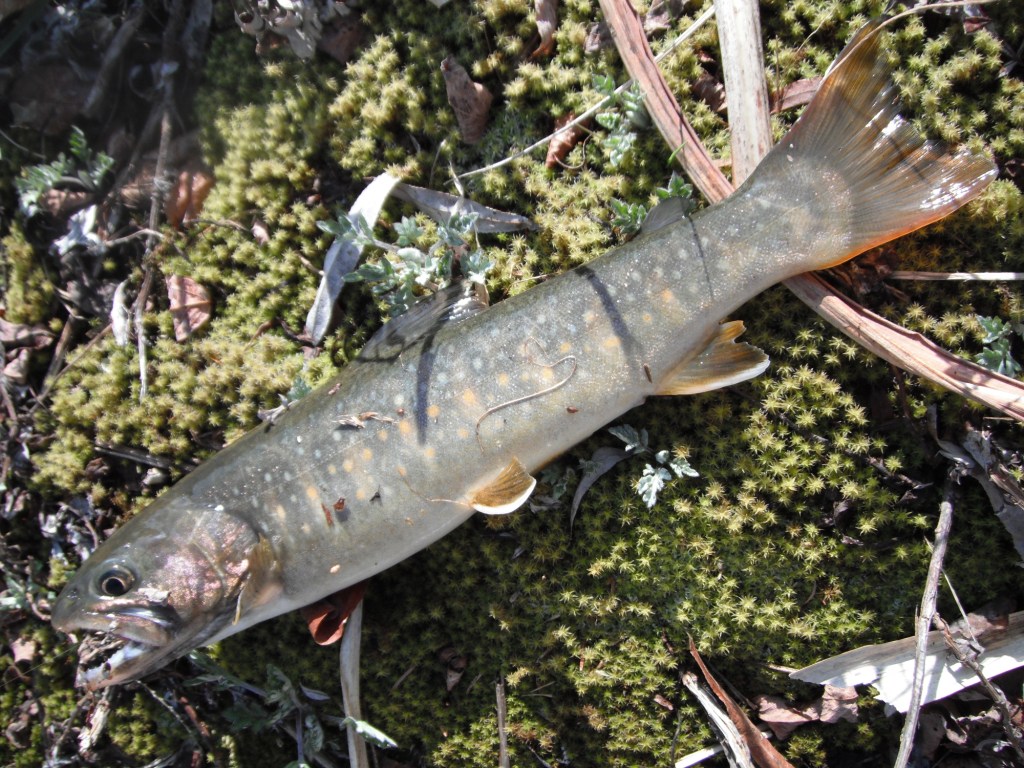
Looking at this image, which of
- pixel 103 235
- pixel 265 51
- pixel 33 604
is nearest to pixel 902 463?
pixel 265 51

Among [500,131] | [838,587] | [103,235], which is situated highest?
[103,235]

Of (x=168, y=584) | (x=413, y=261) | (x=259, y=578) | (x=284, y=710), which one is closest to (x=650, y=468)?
(x=413, y=261)

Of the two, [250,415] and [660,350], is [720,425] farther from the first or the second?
[250,415]

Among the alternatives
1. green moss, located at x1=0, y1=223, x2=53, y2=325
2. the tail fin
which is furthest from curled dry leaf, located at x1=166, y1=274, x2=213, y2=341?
the tail fin

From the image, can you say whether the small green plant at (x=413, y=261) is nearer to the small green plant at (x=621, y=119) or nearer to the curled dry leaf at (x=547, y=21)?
the small green plant at (x=621, y=119)

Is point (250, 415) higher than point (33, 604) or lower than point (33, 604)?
higher

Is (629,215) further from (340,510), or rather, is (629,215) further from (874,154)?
(340,510)

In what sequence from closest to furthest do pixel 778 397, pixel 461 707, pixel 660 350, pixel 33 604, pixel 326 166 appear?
1. pixel 660 350
2. pixel 778 397
3. pixel 461 707
4. pixel 326 166
5. pixel 33 604
